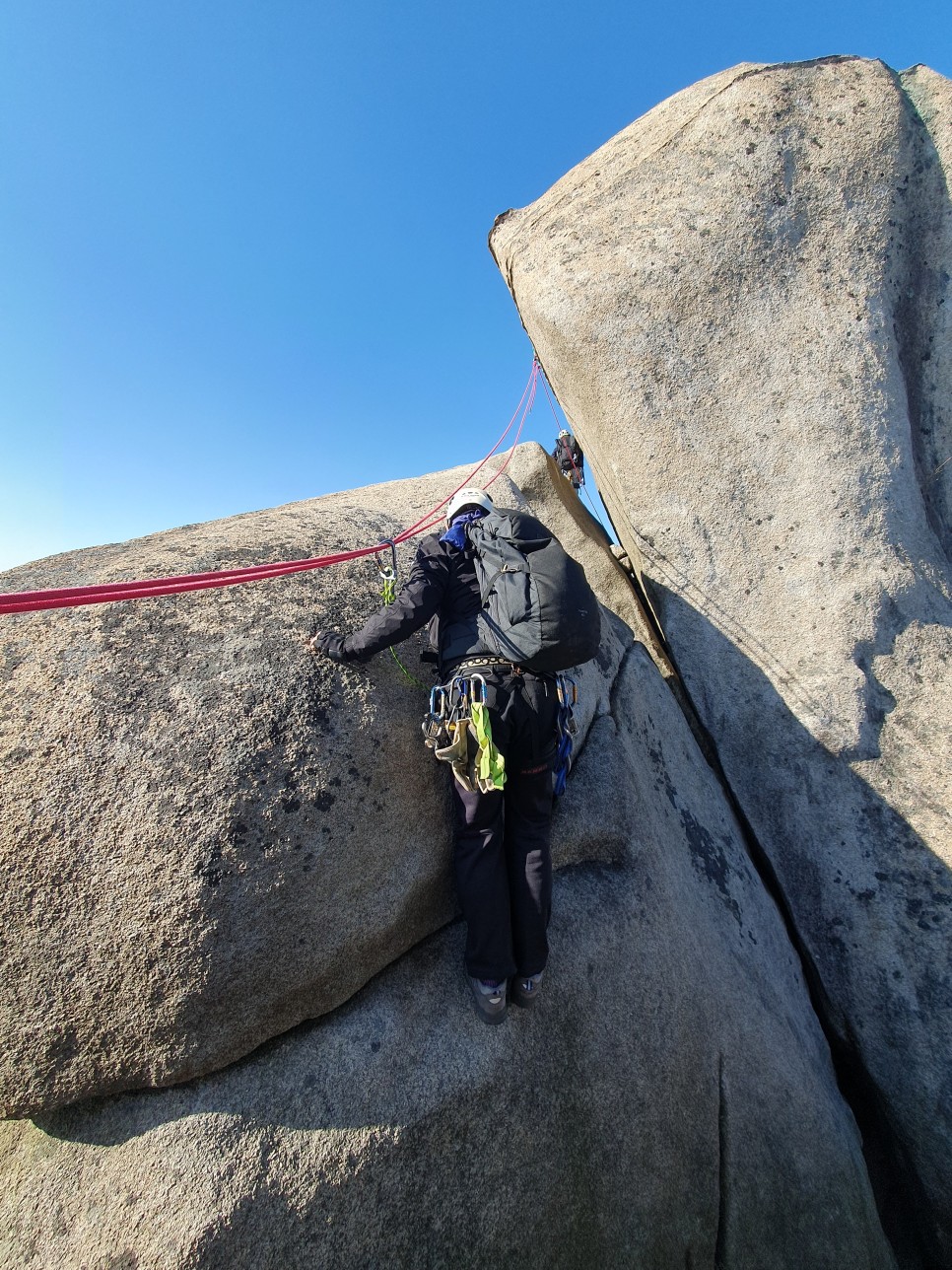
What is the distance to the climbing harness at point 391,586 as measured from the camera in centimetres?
388

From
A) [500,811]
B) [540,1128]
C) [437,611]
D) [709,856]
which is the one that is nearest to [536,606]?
[437,611]

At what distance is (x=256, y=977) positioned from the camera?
2.88 meters

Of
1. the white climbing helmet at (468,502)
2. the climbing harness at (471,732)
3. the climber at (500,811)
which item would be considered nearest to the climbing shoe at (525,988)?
the climber at (500,811)

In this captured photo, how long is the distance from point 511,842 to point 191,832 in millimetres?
1611

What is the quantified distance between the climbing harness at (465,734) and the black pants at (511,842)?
88 millimetres

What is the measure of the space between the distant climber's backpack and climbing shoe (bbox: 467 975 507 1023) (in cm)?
162

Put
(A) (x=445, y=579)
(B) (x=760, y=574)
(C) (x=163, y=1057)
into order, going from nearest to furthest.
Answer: (C) (x=163, y=1057)
(A) (x=445, y=579)
(B) (x=760, y=574)

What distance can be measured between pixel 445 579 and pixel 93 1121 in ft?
9.98

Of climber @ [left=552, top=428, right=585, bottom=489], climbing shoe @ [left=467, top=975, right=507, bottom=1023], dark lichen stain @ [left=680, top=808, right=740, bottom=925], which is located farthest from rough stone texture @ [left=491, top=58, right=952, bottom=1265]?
climbing shoe @ [left=467, top=975, right=507, bottom=1023]

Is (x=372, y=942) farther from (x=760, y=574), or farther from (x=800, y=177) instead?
(x=800, y=177)

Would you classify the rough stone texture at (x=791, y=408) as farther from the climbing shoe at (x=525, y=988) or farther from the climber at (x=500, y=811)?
the climbing shoe at (x=525, y=988)

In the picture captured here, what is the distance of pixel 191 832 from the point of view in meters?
2.88

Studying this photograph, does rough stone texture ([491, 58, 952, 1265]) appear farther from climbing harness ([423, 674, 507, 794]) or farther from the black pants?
climbing harness ([423, 674, 507, 794])

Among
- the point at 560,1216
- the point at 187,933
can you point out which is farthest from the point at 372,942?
the point at 560,1216
